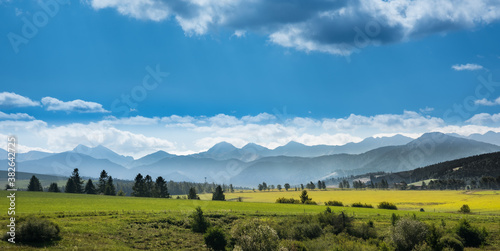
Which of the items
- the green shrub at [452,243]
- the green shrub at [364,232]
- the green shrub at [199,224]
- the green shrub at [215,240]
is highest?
the green shrub at [199,224]

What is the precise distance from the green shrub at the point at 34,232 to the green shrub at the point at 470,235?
58693 mm

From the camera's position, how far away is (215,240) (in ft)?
146

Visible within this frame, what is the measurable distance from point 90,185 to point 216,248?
107198 mm

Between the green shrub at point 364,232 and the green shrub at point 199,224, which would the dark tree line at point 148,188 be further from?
the green shrub at point 364,232

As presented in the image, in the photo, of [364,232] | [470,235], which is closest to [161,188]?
[364,232]

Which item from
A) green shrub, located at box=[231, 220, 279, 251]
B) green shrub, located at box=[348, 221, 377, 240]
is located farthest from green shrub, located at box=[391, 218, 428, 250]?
green shrub, located at box=[231, 220, 279, 251]

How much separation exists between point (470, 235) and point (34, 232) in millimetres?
61901

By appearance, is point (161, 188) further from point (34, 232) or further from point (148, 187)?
point (34, 232)

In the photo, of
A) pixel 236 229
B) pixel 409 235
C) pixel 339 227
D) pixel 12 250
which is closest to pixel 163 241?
pixel 236 229

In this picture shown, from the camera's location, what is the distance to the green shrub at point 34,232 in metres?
32.3

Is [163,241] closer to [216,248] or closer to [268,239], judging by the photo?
[216,248]

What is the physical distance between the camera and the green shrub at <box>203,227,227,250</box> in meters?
44.3

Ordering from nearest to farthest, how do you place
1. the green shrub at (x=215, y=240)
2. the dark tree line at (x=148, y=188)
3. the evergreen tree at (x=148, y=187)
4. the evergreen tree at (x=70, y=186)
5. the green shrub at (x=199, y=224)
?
the green shrub at (x=215, y=240) → the green shrub at (x=199, y=224) → the evergreen tree at (x=70, y=186) → the dark tree line at (x=148, y=188) → the evergreen tree at (x=148, y=187)

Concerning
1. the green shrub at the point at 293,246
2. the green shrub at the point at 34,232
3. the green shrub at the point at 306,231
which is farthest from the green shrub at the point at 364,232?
the green shrub at the point at 34,232
